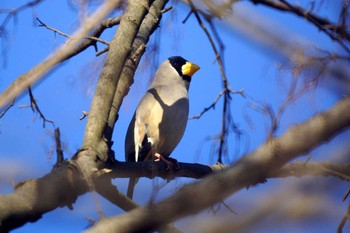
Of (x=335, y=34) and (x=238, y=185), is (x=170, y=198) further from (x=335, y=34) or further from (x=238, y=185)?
(x=335, y=34)

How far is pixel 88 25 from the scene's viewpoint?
114cm

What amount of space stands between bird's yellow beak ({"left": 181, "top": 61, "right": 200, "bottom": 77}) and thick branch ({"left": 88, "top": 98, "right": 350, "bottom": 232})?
4057 millimetres

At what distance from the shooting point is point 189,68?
18.2 ft

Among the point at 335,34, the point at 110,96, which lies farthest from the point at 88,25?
the point at 110,96

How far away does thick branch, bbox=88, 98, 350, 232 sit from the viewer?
1254 mm

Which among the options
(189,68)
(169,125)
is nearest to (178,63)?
(189,68)

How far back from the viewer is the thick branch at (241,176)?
1.25 meters

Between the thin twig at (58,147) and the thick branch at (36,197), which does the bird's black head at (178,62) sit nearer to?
the thin twig at (58,147)

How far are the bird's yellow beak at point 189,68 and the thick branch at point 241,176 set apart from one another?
406 cm

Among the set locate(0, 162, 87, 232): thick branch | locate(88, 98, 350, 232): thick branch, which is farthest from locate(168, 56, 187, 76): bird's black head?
locate(88, 98, 350, 232): thick branch

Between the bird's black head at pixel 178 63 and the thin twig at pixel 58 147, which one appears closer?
the thin twig at pixel 58 147

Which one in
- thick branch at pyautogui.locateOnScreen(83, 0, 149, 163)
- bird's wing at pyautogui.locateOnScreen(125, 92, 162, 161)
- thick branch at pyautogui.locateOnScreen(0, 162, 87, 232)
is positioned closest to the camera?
thick branch at pyautogui.locateOnScreen(0, 162, 87, 232)

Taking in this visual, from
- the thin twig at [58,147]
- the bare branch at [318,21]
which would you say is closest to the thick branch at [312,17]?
the bare branch at [318,21]

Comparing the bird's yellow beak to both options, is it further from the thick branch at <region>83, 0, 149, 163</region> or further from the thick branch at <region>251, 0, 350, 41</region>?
the thick branch at <region>251, 0, 350, 41</region>
